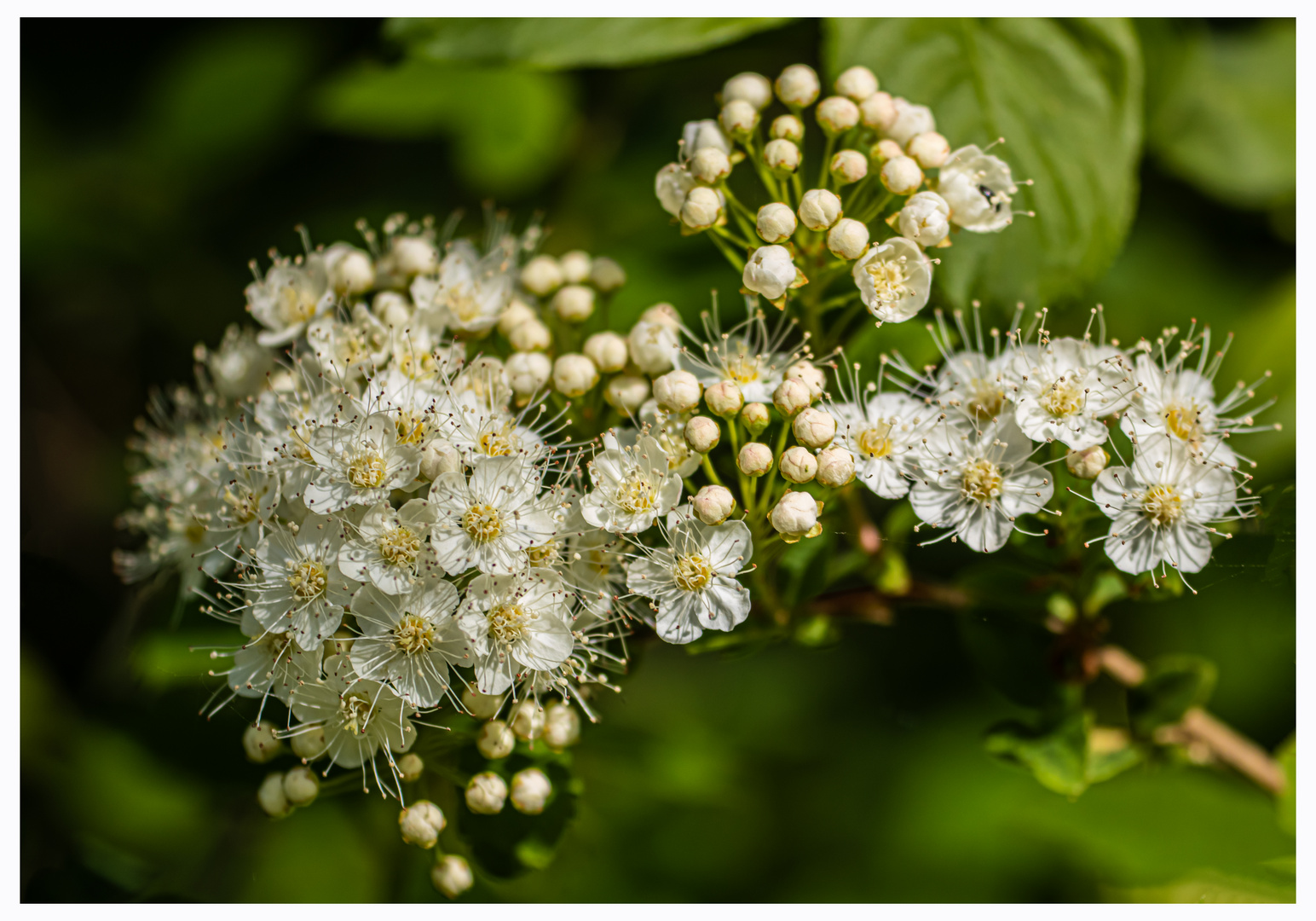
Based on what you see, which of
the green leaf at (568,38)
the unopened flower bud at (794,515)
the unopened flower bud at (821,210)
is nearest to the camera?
the unopened flower bud at (794,515)

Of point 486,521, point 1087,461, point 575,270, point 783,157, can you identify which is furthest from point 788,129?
point 486,521

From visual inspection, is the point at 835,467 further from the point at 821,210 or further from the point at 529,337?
the point at 529,337

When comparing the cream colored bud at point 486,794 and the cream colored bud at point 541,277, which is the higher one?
the cream colored bud at point 541,277

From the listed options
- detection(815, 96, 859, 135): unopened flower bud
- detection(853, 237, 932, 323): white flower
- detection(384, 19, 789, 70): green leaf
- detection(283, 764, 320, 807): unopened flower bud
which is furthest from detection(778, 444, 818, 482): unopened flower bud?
detection(283, 764, 320, 807): unopened flower bud

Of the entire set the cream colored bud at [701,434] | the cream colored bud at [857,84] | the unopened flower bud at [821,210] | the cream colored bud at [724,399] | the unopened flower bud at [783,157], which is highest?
the cream colored bud at [857,84]

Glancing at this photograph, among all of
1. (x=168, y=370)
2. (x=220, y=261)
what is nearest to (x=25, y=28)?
(x=220, y=261)

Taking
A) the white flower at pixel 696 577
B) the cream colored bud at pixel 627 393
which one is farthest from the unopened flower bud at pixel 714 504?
the cream colored bud at pixel 627 393

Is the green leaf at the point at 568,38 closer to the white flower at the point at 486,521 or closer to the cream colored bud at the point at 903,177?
the cream colored bud at the point at 903,177
